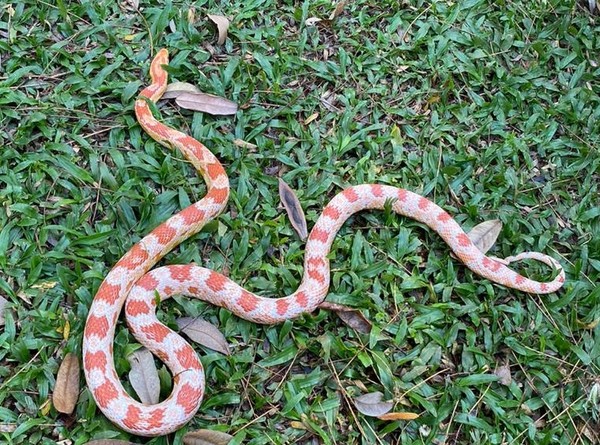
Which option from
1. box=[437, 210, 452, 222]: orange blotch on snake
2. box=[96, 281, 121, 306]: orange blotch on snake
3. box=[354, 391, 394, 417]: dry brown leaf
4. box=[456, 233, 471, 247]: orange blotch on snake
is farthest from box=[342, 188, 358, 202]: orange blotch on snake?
box=[96, 281, 121, 306]: orange blotch on snake

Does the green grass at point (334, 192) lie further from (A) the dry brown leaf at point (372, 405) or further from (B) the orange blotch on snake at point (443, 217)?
(B) the orange blotch on snake at point (443, 217)

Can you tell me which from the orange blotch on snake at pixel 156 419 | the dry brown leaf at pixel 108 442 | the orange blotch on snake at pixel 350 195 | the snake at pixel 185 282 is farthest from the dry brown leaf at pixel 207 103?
the dry brown leaf at pixel 108 442

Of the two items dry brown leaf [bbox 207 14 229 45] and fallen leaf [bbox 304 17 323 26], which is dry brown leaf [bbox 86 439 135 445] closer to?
dry brown leaf [bbox 207 14 229 45]

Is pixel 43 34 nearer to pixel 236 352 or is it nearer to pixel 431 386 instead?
pixel 236 352

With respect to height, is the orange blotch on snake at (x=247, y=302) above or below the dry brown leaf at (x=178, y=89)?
below

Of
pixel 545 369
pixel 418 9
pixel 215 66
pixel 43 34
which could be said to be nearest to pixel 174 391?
pixel 545 369

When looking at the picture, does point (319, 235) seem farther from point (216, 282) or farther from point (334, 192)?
point (216, 282)
